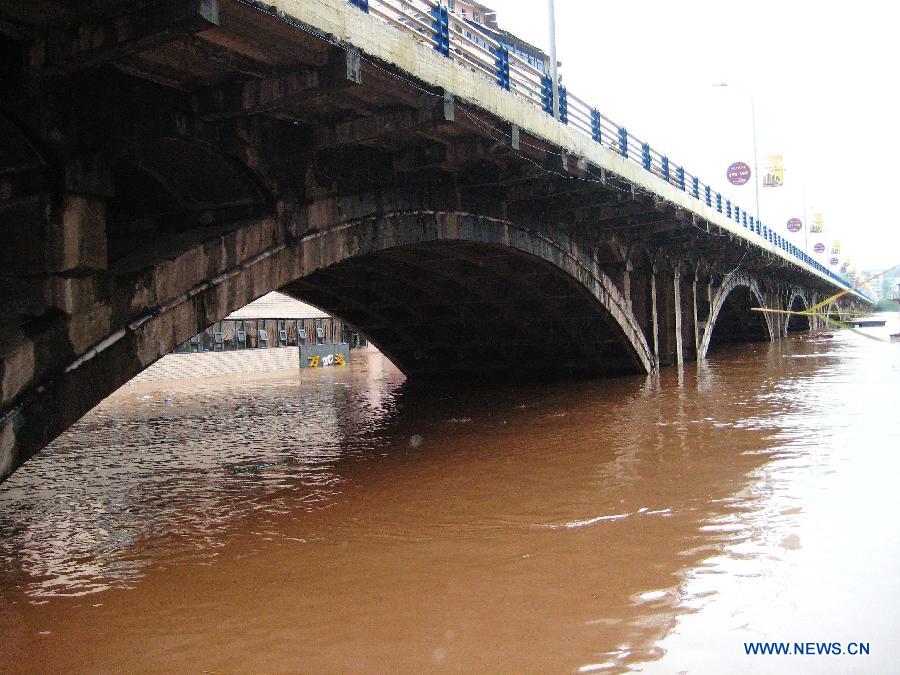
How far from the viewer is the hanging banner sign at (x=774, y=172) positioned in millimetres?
61875

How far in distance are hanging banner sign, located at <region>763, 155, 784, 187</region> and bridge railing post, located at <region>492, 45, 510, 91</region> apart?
175ft

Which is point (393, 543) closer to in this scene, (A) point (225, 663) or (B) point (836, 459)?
Answer: (A) point (225, 663)

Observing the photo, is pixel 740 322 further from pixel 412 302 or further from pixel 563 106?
pixel 563 106

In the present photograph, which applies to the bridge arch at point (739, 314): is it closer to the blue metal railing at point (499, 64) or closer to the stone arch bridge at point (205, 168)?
the blue metal railing at point (499, 64)

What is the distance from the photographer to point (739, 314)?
178ft

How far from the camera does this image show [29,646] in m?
5.96

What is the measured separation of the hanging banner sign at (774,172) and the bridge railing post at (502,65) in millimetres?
53473

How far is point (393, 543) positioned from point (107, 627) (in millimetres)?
3046

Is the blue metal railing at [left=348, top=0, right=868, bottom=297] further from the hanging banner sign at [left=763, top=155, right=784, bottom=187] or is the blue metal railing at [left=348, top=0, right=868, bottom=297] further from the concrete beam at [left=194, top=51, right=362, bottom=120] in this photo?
the hanging banner sign at [left=763, top=155, right=784, bottom=187]

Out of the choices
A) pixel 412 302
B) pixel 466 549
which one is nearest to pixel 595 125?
pixel 412 302

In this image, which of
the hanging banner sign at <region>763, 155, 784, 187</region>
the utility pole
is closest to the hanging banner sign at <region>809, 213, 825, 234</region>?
the hanging banner sign at <region>763, 155, 784, 187</region>

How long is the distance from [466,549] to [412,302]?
18.8 m

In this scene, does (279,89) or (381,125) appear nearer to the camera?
(279,89)

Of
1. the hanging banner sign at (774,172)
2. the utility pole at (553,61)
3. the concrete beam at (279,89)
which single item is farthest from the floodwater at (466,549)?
the hanging banner sign at (774,172)
